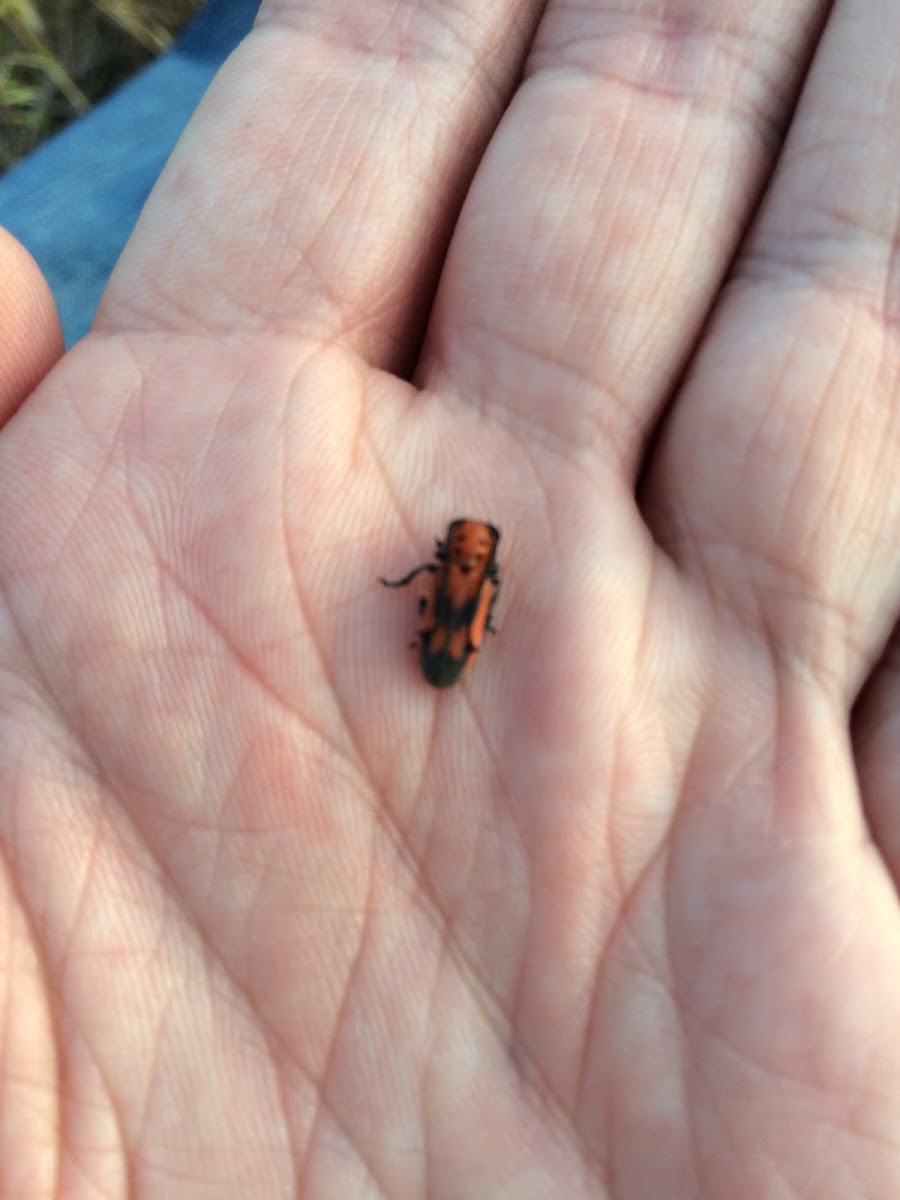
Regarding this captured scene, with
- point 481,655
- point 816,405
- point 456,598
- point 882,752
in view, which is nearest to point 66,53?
point 456,598

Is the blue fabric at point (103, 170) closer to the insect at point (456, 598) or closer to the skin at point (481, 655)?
the skin at point (481, 655)

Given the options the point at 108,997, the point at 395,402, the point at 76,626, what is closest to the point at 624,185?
the point at 395,402

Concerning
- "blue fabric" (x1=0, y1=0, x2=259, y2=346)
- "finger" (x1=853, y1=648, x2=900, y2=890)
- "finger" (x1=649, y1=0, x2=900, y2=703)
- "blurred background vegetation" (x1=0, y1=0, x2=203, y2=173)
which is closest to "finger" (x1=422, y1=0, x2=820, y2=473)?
"finger" (x1=649, y1=0, x2=900, y2=703)

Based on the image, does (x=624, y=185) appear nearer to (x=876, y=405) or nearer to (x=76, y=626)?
(x=876, y=405)

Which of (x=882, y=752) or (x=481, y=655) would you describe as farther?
(x=481, y=655)

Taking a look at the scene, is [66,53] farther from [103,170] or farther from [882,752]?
[882,752]

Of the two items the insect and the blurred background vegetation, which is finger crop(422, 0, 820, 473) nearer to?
the insect
